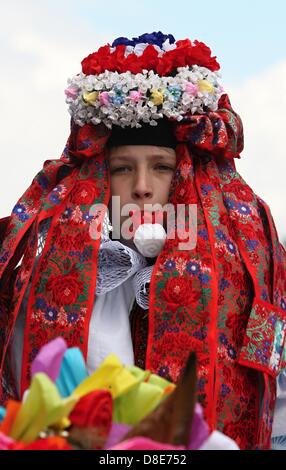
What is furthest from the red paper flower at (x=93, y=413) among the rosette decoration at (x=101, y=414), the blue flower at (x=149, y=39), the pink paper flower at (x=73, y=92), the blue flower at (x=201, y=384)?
the blue flower at (x=149, y=39)

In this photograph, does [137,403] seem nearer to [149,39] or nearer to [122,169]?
[122,169]

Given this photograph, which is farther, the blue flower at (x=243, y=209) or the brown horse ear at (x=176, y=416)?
the blue flower at (x=243, y=209)

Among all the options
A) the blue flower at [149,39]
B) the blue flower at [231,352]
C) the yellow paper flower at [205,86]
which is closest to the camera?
the blue flower at [231,352]

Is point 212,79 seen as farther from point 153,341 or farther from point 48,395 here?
point 48,395

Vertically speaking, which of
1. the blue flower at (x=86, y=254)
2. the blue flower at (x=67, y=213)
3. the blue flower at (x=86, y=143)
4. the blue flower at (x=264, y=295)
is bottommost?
the blue flower at (x=264, y=295)

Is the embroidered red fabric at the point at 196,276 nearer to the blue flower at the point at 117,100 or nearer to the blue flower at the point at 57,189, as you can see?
the blue flower at the point at 57,189

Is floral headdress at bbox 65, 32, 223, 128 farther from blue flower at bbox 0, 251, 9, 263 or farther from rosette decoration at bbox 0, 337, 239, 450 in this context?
rosette decoration at bbox 0, 337, 239, 450

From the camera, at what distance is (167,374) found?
2666mm

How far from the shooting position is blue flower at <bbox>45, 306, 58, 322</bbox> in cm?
279

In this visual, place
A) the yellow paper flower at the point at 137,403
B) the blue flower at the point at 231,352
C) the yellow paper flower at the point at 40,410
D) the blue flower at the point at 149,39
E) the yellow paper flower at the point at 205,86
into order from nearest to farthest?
the yellow paper flower at the point at 40,410
the yellow paper flower at the point at 137,403
the blue flower at the point at 231,352
the yellow paper flower at the point at 205,86
the blue flower at the point at 149,39

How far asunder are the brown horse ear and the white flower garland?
1.62 metres

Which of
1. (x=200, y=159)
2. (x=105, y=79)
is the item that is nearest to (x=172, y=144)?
(x=200, y=159)

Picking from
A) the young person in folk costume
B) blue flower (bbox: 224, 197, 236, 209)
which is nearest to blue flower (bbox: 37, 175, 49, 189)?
the young person in folk costume

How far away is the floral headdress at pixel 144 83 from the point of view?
2.93 meters
